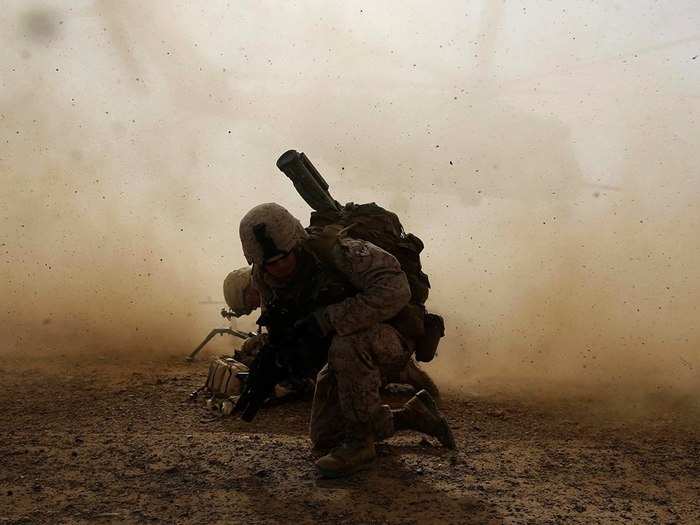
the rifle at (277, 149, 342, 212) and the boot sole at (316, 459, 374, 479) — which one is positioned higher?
the rifle at (277, 149, 342, 212)

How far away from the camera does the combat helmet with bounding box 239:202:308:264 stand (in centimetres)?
363

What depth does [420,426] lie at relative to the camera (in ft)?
13.6

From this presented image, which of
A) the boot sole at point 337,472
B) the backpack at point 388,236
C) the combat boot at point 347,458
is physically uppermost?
the backpack at point 388,236

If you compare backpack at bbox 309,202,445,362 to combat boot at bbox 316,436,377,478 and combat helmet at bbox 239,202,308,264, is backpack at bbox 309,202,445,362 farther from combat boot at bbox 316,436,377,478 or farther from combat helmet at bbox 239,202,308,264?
combat boot at bbox 316,436,377,478

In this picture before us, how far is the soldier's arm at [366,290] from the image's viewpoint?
358 centimetres

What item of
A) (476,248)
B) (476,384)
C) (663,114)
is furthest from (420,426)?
(663,114)

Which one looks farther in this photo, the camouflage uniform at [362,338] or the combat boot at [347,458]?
the combat boot at [347,458]

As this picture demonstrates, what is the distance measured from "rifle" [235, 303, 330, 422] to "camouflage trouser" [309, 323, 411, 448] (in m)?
0.10

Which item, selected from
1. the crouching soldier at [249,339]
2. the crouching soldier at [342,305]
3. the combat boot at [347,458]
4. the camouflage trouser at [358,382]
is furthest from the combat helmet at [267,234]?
the crouching soldier at [249,339]

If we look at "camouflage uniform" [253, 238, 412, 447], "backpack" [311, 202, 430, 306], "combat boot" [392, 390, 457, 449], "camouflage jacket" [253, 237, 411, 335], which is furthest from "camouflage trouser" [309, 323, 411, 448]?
"backpack" [311, 202, 430, 306]

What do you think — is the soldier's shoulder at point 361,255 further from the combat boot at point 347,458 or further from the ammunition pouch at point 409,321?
the combat boot at point 347,458

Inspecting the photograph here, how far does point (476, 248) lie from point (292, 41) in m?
3.70

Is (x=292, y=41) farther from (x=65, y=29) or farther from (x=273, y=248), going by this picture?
(x=273, y=248)

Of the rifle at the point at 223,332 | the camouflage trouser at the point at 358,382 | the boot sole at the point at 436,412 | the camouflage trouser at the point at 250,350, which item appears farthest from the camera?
the rifle at the point at 223,332
